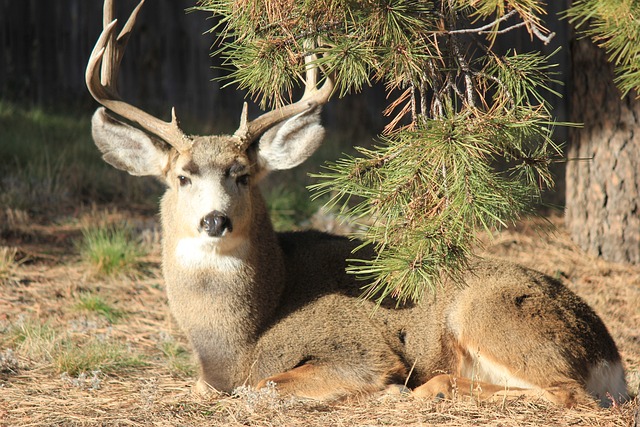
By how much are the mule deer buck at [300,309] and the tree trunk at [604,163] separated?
253cm

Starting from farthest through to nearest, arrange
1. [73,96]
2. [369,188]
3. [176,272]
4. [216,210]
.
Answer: [73,96], [176,272], [216,210], [369,188]

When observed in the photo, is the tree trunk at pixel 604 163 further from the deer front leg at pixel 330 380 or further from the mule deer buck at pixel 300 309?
the deer front leg at pixel 330 380

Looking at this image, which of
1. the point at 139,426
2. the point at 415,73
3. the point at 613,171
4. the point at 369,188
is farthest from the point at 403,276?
the point at 613,171

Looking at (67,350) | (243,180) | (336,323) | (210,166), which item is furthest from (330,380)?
(67,350)

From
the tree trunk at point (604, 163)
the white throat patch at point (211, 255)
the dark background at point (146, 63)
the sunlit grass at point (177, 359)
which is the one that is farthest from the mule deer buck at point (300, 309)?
the dark background at point (146, 63)

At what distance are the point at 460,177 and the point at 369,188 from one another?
0.49 m

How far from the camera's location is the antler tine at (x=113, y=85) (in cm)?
503

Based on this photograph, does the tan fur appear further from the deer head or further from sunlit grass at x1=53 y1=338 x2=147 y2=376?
sunlit grass at x1=53 y1=338 x2=147 y2=376

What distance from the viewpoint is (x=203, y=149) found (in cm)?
507

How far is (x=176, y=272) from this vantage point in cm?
517

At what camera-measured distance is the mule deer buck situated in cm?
492

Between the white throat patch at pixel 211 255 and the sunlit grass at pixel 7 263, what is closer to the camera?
the white throat patch at pixel 211 255

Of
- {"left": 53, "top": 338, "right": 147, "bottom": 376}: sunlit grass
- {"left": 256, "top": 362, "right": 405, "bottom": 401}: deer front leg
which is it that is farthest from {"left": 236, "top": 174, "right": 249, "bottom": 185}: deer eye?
{"left": 53, "top": 338, "right": 147, "bottom": 376}: sunlit grass

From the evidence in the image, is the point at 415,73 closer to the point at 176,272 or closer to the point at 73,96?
the point at 176,272
